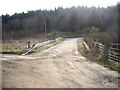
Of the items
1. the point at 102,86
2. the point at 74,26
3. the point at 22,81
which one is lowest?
the point at 102,86

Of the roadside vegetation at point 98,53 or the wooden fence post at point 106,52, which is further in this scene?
the wooden fence post at point 106,52

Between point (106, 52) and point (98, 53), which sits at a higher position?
point (106, 52)

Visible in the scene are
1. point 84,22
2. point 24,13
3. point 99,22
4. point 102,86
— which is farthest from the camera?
point 24,13

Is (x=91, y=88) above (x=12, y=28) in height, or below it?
below

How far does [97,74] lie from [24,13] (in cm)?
11564

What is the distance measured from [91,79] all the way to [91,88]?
0.91 meters

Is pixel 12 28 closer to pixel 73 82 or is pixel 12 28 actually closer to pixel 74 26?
pixel 74 26

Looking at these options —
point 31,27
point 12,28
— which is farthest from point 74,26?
point 12,28

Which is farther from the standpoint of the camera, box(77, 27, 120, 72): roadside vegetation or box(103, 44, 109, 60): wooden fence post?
box(103, 44, 109, 60): wooden fence post

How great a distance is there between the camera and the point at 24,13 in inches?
4402

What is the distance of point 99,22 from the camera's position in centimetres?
7000

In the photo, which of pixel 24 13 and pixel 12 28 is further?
pixel 24 13

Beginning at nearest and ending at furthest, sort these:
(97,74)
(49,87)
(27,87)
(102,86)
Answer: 1. (27,87)
2. (49,87)
3. (102,86)
4. (97,74)

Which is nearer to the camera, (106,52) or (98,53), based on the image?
(106,52)
